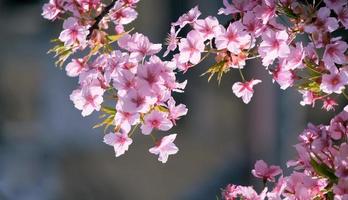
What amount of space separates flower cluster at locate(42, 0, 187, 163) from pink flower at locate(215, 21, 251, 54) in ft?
0.38

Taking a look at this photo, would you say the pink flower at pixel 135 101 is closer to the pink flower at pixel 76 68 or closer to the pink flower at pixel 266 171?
the pink flower at pixel 76 68

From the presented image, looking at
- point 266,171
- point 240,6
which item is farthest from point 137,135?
point 240,6

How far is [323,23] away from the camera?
1.16 meters

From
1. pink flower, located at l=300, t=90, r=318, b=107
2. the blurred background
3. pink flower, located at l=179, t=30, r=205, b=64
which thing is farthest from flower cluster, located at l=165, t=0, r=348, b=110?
the blurred background

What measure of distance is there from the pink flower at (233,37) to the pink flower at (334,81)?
169mm

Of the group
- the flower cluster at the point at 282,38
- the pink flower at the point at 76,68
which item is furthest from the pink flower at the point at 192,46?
the pink flower at the point at 76,68

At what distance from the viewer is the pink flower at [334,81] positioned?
1146 mm

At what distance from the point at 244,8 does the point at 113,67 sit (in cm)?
28

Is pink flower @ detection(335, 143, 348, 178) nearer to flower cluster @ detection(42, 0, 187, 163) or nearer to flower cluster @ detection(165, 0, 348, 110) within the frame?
flower cluster @ detection(165, 0, 348, 110)

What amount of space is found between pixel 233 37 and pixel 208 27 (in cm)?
6

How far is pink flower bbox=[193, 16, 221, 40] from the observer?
122cm

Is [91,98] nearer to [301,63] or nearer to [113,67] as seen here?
[113,67]

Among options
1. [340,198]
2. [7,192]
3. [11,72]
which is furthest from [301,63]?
[7,192]

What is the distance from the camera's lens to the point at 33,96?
107 inches
